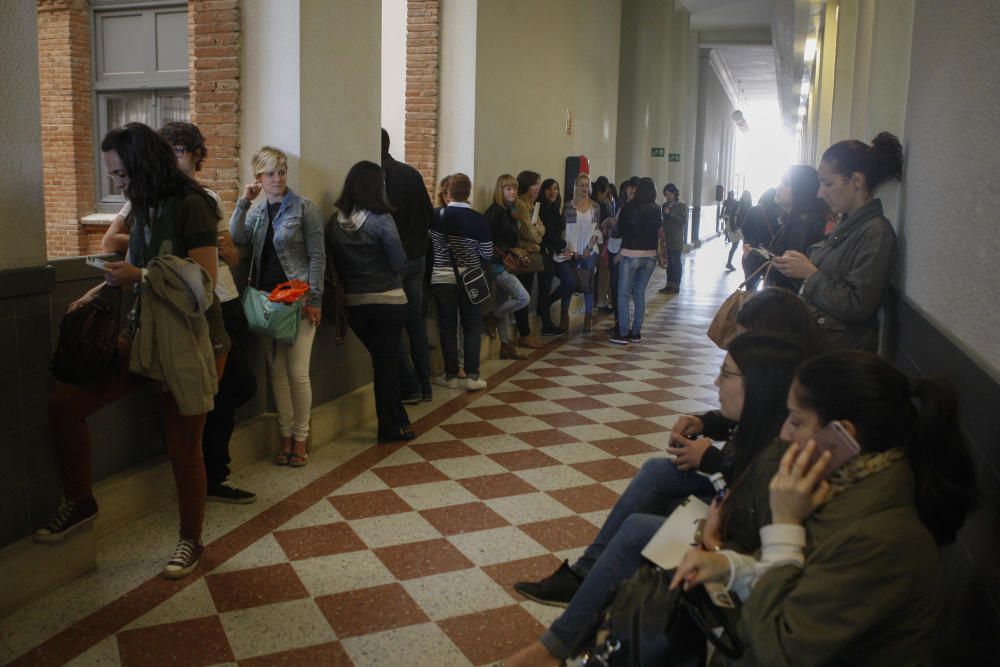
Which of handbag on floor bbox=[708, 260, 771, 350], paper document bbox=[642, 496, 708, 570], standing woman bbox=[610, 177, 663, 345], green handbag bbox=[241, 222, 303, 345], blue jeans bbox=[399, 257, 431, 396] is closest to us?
paper document bbox=[642, 496, 708, 570]

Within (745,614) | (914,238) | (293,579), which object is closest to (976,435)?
(745,614)

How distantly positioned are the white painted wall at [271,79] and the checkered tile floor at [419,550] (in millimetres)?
1804

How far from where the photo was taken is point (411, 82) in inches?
288

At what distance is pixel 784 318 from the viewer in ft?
8.13

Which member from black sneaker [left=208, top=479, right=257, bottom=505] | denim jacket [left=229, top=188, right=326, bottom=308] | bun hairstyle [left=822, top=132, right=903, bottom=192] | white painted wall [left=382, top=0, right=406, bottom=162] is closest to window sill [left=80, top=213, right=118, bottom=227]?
white painted wall [left=382, top=0, right=406, bottom=162]

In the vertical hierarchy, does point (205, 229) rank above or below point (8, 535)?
above

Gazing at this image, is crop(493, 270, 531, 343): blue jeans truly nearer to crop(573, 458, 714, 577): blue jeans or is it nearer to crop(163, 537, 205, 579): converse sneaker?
crop(163, 537, 205, 579): converse sneaker

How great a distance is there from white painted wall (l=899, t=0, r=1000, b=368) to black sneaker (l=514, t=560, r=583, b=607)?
1.46 m

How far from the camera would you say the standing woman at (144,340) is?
3.10m

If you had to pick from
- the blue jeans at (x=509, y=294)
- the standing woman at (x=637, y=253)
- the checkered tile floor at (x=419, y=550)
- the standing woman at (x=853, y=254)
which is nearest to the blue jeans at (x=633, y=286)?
the standing woman at (x=637, y=253)

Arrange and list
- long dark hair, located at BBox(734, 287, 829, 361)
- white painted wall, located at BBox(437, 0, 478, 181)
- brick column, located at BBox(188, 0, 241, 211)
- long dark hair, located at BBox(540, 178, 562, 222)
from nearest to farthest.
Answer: long dark hair, located at BBox(734, 287, 829, 361), brick column, located at BBox(188, 0, 241, 211), white painted wall, located at BBox(437, 0, 478, 181), long dark hair, located at BBox(540, 178, 562, 222)

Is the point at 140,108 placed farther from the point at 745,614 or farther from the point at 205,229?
the point at 745,614

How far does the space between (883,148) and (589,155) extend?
8.40 meters

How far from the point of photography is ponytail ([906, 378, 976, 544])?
159cm
